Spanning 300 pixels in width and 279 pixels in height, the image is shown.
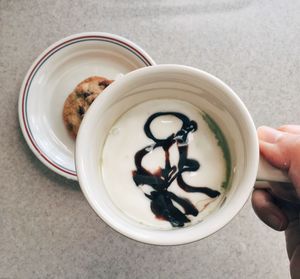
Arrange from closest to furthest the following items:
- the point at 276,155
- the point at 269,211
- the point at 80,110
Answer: the point at 276,155, the point at 269,211, the point at 80,110

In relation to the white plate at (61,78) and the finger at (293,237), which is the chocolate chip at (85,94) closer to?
the white plate at (61,78)

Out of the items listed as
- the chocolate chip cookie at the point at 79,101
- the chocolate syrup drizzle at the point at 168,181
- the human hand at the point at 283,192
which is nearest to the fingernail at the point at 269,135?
the human hand at the point at 283,192

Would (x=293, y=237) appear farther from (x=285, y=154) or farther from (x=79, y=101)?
(x=79, y=101)

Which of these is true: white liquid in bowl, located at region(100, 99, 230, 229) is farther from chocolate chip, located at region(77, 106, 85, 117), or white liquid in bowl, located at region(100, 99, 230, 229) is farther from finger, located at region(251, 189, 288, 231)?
chocolate chip, located at region(77, 106, 85, 117)

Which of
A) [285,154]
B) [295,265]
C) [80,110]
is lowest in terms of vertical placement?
[295,265]

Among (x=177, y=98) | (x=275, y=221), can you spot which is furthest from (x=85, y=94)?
(x=275, y=221)

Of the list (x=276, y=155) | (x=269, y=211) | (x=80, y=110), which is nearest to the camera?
(x=276, y=155)

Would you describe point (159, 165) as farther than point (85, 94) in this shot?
No

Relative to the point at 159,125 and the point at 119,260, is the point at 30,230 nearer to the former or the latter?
the point at 119,260
